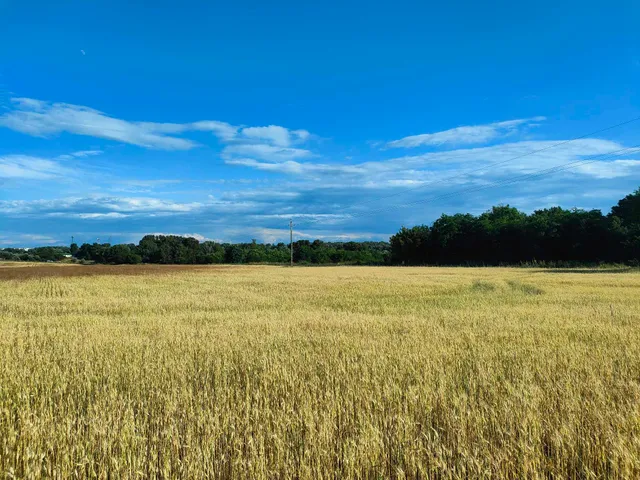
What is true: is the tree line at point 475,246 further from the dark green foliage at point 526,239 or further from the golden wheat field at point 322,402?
the golden wheat field at point 322,402

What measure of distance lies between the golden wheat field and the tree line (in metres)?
60.1

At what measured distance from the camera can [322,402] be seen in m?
5.21

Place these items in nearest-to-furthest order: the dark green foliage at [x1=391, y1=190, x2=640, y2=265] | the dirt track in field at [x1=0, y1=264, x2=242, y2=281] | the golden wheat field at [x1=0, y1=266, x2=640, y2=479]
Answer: the golden wheat field at [x1=0, y1=266, x2=640, y2=479], the dirt track in field at [x1=0, y1=264, x2=242, y2=281], the dark green foliage at [x1=391, y1=190, x2=640, y2=265]

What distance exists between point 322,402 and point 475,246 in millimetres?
87628

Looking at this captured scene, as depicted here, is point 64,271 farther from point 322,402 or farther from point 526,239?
point 526,239

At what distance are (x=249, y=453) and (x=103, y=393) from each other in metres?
2.84

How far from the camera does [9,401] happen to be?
5070 mm

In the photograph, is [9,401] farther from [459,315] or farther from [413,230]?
[413,230]

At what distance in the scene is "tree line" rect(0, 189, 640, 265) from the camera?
66562 mm

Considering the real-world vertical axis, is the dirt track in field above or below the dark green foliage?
below

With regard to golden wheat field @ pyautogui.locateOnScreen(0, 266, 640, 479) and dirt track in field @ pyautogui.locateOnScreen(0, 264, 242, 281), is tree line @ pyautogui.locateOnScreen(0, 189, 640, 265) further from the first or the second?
golden wheat field @ pyautogui.locateOnScreen(0, 266, 640, 479)

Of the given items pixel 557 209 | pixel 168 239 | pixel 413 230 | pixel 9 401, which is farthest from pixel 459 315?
pixel 168 239

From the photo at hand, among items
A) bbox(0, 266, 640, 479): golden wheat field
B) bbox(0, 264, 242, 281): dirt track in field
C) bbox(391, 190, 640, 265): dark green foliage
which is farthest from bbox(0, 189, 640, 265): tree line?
bbox(0, 266, 640, 479): golden wheat field

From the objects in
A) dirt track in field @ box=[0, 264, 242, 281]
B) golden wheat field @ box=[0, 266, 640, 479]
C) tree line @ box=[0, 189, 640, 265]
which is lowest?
golden wheat field @ box=[0, 266, 640, 479]
